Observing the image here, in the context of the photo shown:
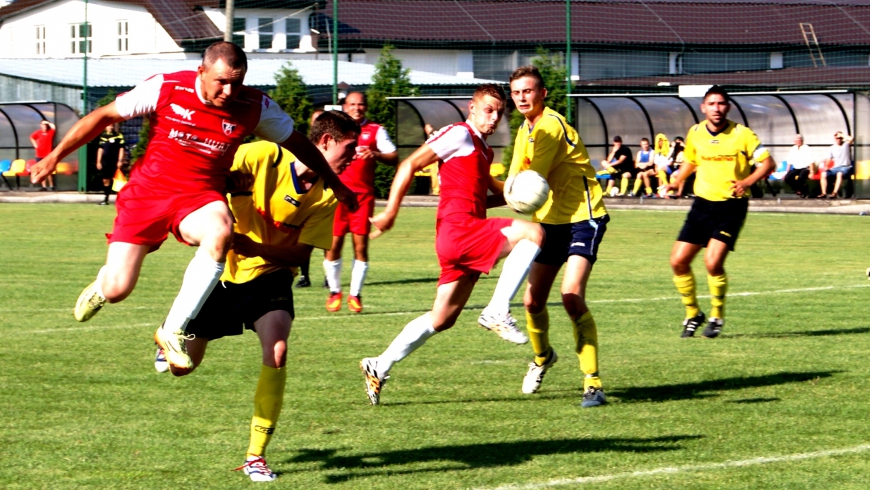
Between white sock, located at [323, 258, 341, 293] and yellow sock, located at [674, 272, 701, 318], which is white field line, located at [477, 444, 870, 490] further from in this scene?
white sock, located at [323, 258, 341, 293]

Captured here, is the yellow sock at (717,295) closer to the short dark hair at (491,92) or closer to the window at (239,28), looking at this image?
the short dark hair at (491,92)

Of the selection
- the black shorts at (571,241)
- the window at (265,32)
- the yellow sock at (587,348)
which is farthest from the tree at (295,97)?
the yellow sock at (587,348)

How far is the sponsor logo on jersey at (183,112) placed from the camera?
6.33m

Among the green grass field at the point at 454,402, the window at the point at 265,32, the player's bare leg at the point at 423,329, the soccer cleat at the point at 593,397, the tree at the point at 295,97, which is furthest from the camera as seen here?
the window at the point at 265,32

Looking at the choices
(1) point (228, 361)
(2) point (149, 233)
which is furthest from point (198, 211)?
(1) point (228, 361)

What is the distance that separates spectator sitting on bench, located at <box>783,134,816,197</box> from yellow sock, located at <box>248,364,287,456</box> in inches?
998

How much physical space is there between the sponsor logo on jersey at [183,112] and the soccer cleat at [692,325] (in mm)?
5934

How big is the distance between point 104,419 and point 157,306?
18.2 ft

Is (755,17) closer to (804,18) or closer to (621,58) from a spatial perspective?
(804,18)

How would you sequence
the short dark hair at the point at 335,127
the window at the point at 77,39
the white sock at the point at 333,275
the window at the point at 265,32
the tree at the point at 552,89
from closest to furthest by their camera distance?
the short dark hair at the point at 335,127, the white sock at the point at 333,275, the tree at the point at 552,89, the window at the point at 265,32, the window at the point at 77,39

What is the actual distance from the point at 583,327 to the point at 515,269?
3.39 ft

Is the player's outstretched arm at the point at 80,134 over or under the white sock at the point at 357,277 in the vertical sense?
over

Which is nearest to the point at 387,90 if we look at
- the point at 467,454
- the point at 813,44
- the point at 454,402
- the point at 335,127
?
the point at 813,44

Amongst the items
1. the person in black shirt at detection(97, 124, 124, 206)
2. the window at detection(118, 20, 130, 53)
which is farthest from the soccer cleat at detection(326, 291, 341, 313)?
the window at detection(118, 20, 130, 53)
